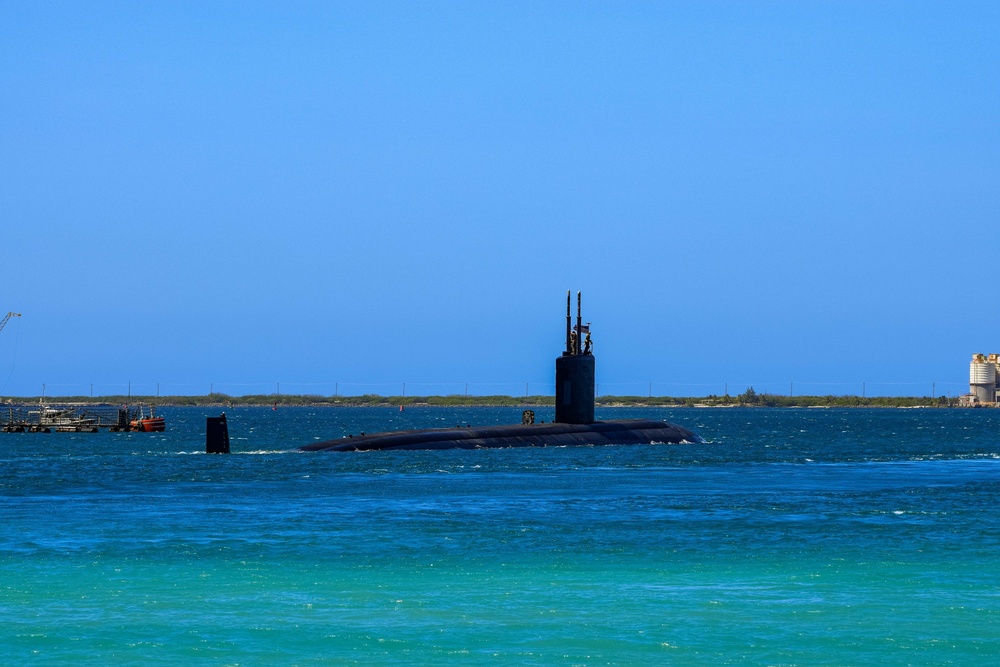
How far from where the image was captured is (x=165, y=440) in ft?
→ 309

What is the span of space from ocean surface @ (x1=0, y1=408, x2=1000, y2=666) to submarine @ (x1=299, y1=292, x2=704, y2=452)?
51.7 ft

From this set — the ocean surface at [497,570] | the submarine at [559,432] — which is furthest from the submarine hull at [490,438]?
the ocean surface at [497,570]

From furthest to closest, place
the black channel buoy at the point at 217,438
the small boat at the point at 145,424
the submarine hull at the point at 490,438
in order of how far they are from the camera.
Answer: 1. the small boat at the point at 145,424
2. the black channel buoy at the point at 217,438
3. the submarine hull at the point at 490,438

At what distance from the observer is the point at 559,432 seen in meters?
69.9

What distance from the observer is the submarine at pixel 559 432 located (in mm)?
67875

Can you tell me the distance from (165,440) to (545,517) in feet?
206

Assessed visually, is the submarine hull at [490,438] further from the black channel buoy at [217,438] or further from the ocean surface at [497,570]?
the ocean surface at [497,570]

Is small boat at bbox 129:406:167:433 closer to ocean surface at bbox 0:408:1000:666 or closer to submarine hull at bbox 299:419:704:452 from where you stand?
submarine hull at bbox 299:419:704:452

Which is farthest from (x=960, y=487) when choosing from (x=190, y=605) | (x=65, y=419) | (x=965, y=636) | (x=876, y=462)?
(x=65, y=419)

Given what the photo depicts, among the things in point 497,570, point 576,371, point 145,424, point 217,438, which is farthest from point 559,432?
point 145,424

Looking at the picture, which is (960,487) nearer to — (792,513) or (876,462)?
(792,513)

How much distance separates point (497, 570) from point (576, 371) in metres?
43.6

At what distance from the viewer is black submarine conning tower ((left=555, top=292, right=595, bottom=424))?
6901 centimetres

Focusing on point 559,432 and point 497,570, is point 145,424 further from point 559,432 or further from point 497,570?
point 497,570
